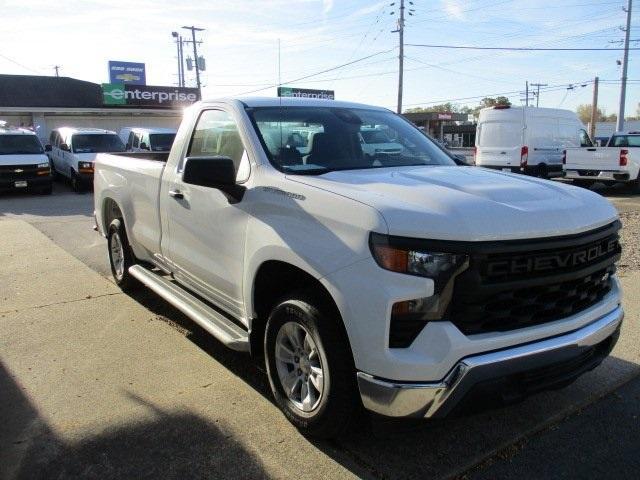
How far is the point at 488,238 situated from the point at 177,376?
→ 2.53m

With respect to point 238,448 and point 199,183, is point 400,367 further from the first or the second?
point 199,183

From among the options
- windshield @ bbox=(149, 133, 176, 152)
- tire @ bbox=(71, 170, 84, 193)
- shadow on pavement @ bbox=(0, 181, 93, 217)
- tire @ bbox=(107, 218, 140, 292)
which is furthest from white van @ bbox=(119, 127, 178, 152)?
tire @ bbox=(107, 218, 140, 292)

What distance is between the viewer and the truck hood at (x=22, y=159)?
631 inches

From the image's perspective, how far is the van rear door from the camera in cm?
1855

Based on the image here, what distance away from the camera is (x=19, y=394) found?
3.86 m

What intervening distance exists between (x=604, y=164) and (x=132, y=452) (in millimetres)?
16541

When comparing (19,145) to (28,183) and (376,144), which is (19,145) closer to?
(28,183)

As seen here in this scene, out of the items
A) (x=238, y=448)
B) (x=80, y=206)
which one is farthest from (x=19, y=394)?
(x=80, y=206)

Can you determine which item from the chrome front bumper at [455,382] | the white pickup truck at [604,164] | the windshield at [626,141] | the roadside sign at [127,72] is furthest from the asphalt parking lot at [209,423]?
the roadside sign at [127,72]

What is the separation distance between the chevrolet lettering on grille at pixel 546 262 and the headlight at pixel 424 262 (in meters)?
0.16

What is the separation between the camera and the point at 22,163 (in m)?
16.2

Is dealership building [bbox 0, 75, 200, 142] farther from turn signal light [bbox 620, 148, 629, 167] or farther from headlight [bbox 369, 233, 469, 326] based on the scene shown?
headlight [bbox 369, 233, 469, 326]

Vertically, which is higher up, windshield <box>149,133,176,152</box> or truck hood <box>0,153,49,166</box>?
windshield <box>149,133,176,152</box>

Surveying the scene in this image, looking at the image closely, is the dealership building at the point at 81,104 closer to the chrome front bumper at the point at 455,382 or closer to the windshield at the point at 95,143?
the windshield at the point at 95,143
